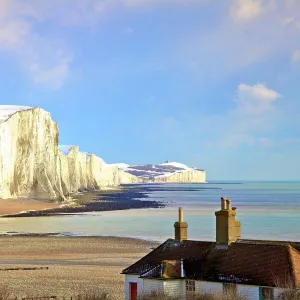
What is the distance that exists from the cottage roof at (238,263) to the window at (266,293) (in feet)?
0.33

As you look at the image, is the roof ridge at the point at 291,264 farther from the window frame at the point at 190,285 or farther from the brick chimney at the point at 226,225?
the window frame at the point at 190,285

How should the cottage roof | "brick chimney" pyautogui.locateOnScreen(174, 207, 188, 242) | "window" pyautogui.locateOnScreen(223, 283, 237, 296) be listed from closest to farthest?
1. "window" pyautogui.locateOnScreen(223, 283, 237, 296)
2. the cottage roof
3. "brick chimney" pyautogui.locateOnScreen(174, 207, 188, 242)

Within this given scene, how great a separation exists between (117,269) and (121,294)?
7.45 metres

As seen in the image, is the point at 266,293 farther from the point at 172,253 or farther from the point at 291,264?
the point at 172,253

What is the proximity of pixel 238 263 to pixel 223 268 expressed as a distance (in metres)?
0.34

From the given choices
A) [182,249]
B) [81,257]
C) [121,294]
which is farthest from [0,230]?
[182,249]

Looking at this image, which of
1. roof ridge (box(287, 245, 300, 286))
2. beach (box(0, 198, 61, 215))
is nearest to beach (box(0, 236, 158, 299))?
roof ridge (box(287, 245, 300, 286))

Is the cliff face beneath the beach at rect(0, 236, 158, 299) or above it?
above

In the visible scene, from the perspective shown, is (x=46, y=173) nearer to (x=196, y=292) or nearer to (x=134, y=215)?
(x=134, y=215)

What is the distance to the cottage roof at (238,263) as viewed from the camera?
15.1 metres

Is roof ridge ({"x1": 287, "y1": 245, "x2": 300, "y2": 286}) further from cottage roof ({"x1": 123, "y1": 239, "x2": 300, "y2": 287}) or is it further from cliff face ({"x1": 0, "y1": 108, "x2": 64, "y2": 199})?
cliff face ({"x1": 0, "y1": 108, "x2": 64, "y2": 199})

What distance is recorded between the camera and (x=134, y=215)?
71375 mm

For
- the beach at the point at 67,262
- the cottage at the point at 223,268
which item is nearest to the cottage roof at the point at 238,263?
the cottage at the point at 223,268

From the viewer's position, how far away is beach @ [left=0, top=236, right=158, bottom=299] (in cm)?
2341
